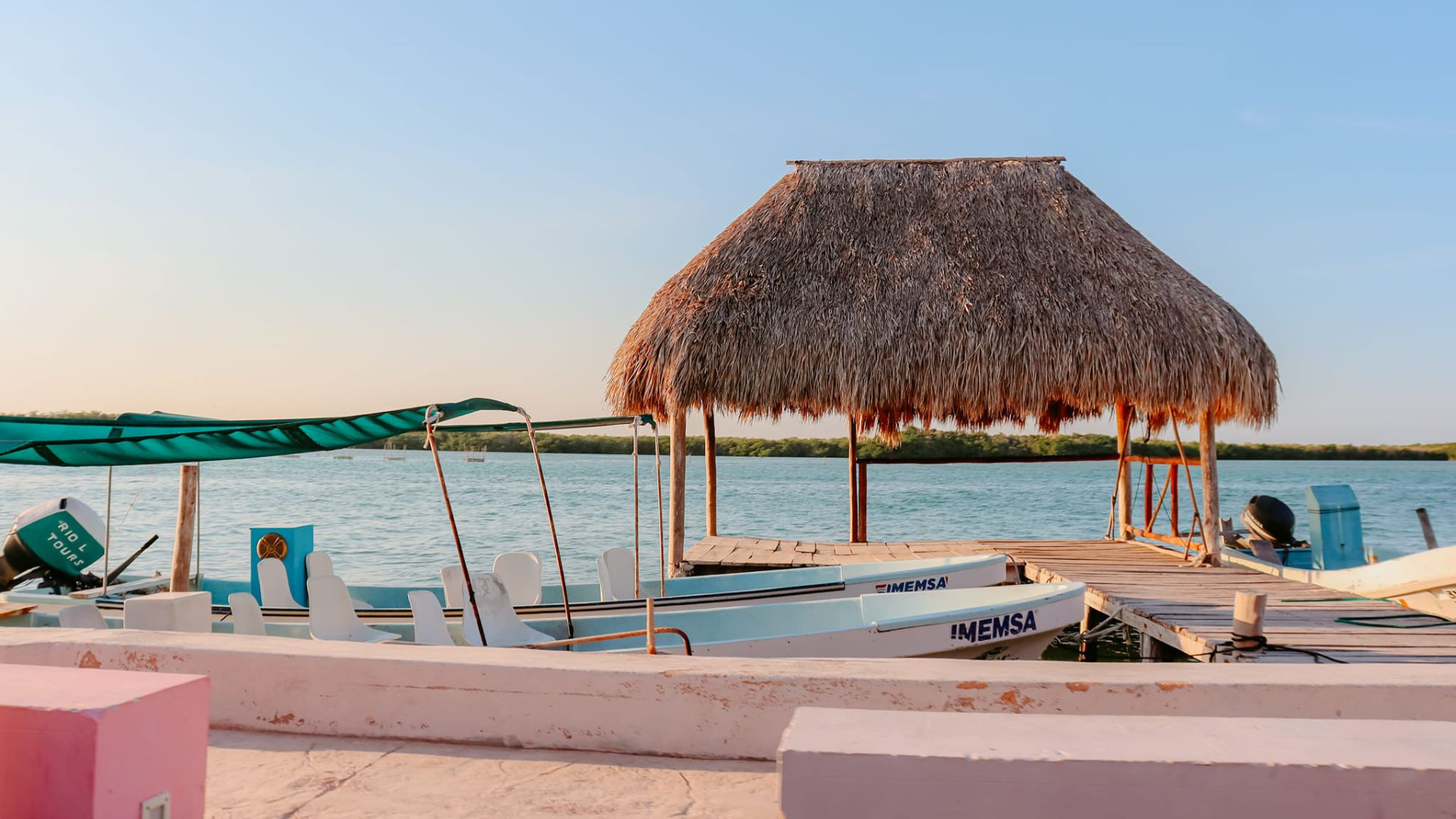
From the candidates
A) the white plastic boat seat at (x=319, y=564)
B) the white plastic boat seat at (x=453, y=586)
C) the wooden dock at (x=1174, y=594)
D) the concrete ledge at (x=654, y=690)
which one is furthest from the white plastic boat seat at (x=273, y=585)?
the concrete ledge at (x=654, y=690)

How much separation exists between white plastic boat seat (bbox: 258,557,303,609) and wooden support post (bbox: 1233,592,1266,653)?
18.0ft

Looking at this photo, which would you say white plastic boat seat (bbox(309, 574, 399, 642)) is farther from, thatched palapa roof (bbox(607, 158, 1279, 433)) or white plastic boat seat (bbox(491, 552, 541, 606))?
thatched palapa roof (bbox(607, 158, 1279, 433))

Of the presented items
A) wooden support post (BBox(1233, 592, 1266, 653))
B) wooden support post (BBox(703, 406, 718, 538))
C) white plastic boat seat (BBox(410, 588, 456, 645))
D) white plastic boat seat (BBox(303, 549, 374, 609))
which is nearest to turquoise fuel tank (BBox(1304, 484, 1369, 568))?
wooden support post (BBox(1233, 592, 1266, 653))

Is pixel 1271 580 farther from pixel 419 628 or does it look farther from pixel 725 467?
pixel 725 467

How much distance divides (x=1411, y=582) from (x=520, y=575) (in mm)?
5832

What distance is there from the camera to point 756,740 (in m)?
2.59

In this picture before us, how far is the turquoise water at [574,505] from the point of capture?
770 inches

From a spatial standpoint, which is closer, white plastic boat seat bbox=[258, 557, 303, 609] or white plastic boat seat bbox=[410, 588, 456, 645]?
white plastic boat seat bbox=[410, 588, 456, 645]

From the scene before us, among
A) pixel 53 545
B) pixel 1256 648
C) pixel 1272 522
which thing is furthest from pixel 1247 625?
pixel 53 545

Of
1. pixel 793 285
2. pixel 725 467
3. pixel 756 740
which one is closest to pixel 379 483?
pixel 725 467

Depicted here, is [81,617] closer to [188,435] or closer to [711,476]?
[188,435]

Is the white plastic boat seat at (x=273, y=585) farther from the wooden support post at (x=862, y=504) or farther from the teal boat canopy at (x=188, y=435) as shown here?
the wooden support post at (x=862, y=504)

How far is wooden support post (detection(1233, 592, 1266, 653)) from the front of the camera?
4.87 metres

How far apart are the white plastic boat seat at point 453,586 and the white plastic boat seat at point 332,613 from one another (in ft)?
2.36
